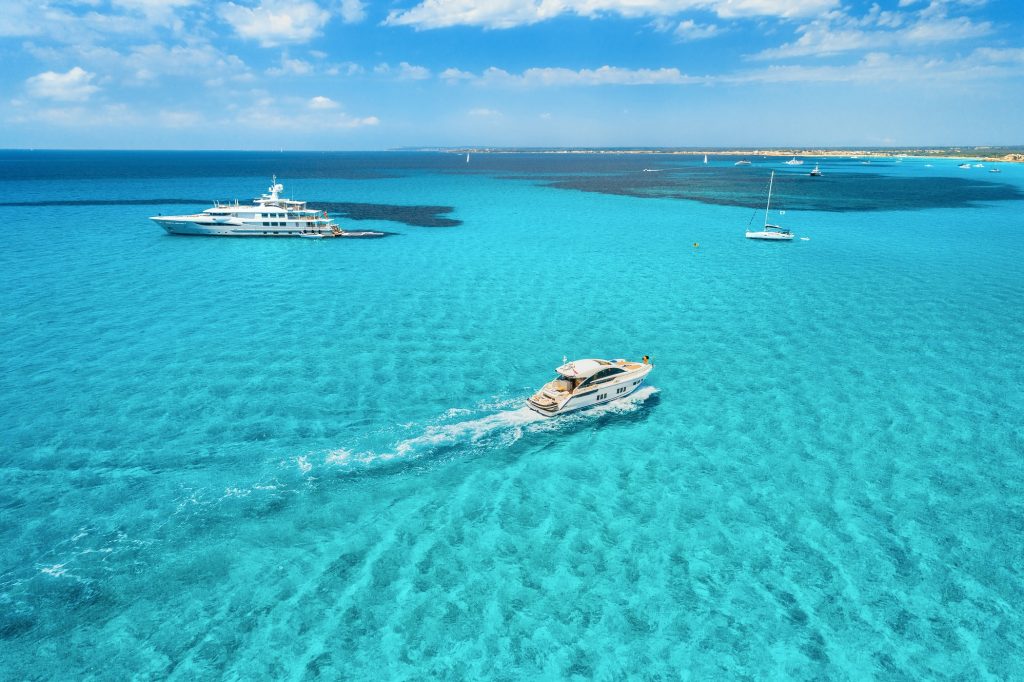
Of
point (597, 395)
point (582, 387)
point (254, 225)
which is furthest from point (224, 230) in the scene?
point (597, 395)

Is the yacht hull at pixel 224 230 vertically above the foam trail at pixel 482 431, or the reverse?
the yacht hull at pixel 224 230

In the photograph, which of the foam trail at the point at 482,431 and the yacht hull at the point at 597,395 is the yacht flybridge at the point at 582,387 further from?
the foam trail at the point at 482,431

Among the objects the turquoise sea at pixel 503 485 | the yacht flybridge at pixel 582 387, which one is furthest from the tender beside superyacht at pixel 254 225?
the yacht flybridge at pixel 582 387

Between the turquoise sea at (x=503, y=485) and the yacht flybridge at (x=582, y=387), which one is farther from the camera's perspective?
the yacht flybridge at (x=582, y=387)

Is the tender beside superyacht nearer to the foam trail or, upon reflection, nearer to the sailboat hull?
the sailboat hull

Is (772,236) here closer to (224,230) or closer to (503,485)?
(503,485)

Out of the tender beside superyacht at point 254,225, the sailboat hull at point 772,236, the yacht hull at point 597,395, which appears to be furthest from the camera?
the tender beside superyacht at point 254,225

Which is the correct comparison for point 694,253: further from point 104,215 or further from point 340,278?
point 104,215
